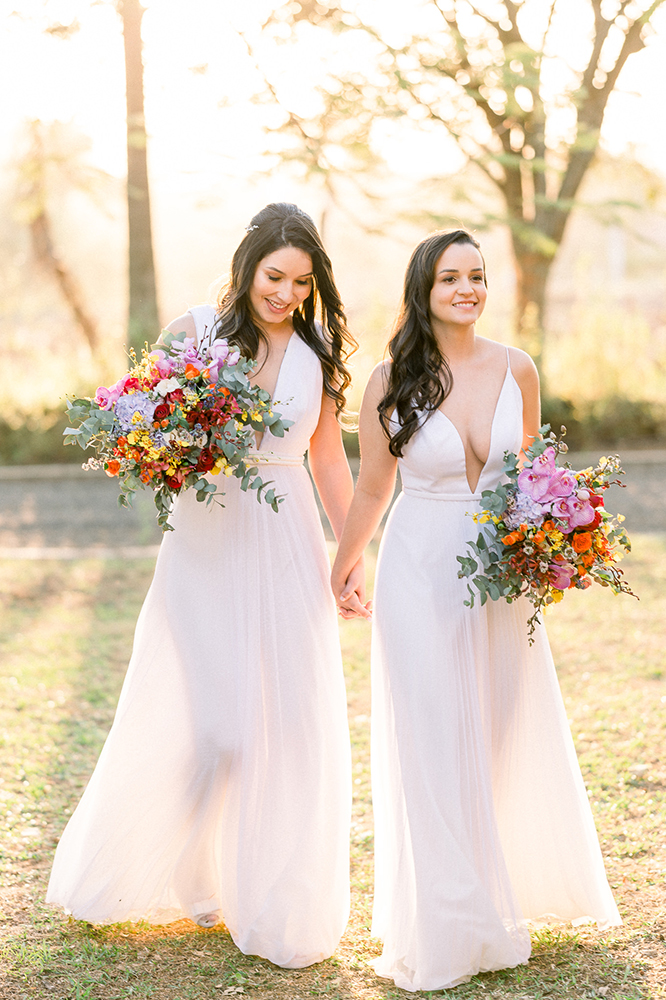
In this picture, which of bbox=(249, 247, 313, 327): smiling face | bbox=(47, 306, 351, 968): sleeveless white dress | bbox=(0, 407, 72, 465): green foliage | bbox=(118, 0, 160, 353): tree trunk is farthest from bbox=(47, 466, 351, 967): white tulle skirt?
bbox=(0, 407, 72, 465): green foliage

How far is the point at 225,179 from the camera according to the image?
44.7ft

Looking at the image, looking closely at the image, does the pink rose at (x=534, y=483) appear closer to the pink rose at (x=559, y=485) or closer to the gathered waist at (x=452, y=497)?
the pink rose at (x=559, y=485)

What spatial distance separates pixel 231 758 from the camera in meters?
3.41

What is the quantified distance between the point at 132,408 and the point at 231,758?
1184 millimetres

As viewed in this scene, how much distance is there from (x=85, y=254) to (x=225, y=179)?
109ft

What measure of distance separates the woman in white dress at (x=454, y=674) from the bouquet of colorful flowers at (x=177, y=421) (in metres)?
0.46

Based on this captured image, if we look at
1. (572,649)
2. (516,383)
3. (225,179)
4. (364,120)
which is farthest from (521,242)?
(516,383)

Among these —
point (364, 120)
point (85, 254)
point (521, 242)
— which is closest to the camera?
point (364, 120)

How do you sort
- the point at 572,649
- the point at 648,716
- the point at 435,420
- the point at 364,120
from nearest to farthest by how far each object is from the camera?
the point at 435,420 < the point at 648,716 < the point at 572,649 < the point at 364,120

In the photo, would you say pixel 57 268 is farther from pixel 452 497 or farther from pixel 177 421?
pixel 452 497

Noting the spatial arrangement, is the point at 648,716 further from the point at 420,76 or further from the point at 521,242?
the point at 521,242

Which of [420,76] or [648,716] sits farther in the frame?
[420,76]

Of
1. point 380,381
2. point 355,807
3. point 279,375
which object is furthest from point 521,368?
point 355,807

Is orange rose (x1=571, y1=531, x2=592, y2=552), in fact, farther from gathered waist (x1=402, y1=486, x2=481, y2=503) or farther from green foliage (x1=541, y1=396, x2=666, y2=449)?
green foliage (x1=541, y1=396, x2=666, y2=449)
